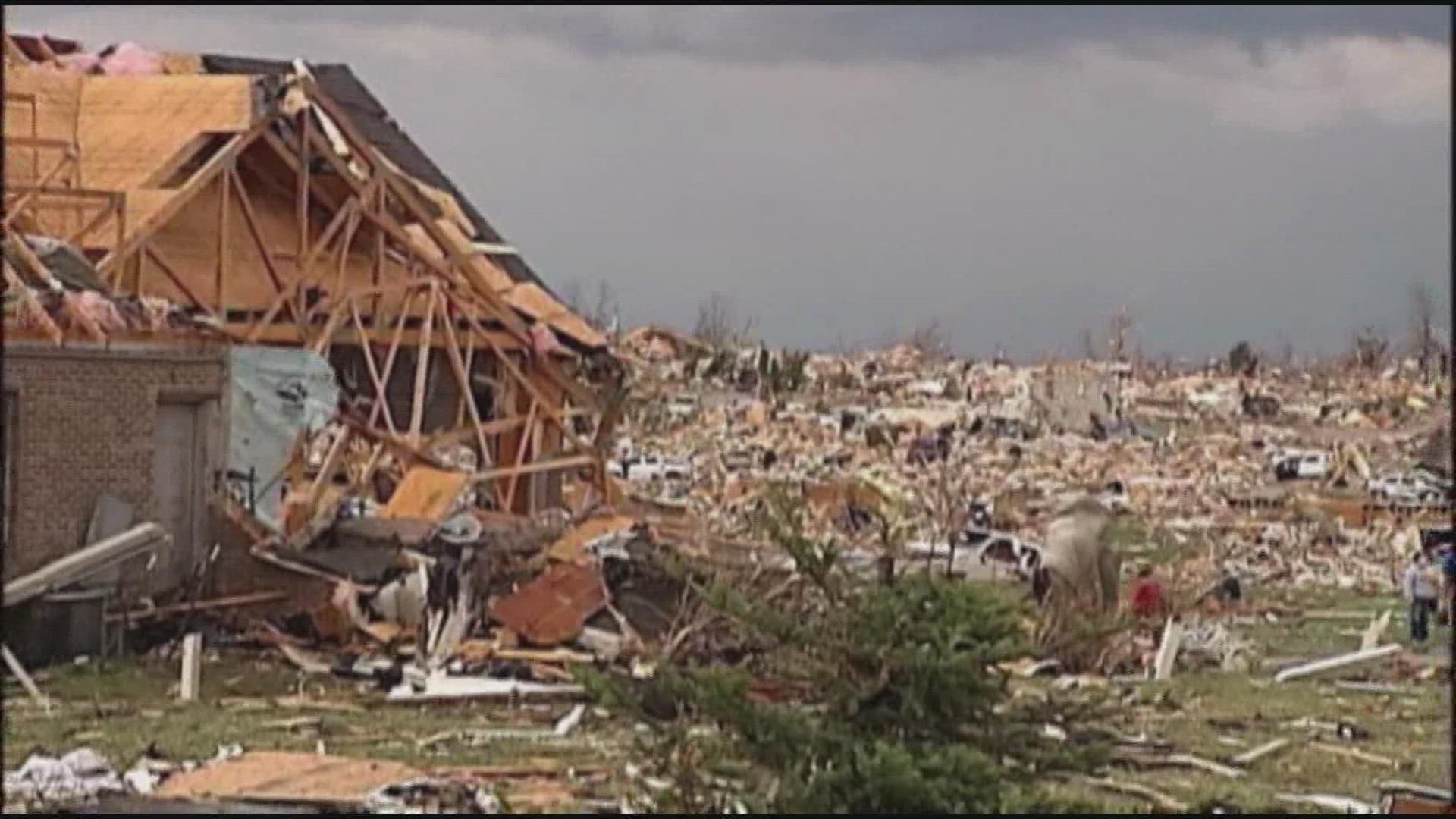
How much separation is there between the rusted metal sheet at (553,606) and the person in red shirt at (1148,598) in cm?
507

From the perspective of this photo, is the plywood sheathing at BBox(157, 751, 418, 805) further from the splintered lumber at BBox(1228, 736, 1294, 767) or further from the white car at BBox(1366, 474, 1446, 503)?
the white car at BBox(1366, 474, 1446, 503)

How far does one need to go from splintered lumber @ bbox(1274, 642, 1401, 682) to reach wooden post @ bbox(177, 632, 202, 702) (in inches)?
369

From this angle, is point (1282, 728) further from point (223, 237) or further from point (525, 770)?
point (223, 237)

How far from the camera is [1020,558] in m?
29.9

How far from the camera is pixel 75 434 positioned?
23.4 meters

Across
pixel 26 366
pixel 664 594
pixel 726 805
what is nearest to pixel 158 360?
pixel 26 366

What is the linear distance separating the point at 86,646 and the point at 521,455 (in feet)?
34.5

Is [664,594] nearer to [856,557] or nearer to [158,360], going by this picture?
[158,360]

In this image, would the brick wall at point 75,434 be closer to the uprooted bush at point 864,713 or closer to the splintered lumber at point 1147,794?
the splintered lumber at point 1147,794

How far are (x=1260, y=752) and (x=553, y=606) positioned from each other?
24.0 ft

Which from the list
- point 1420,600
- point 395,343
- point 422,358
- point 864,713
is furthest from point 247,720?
point 1420,600

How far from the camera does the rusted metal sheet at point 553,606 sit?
2372 cm

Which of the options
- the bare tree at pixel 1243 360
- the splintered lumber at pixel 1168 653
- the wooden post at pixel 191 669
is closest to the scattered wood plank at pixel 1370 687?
the splintered lumber at pixel 1168 653

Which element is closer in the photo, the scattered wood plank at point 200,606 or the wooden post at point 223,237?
the scattered wood plank at point 200,606
